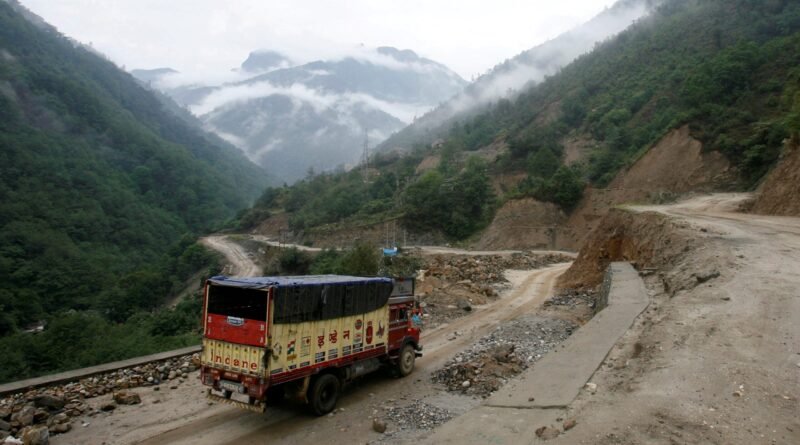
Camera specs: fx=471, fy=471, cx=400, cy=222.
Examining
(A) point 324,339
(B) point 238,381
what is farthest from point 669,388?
(B) point 238,381

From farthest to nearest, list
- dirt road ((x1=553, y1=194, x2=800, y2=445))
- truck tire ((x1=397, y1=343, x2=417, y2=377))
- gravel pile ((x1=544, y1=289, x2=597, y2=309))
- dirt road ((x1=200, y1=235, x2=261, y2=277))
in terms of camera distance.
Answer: dirt road ((x1=200, y1=235, x2=261, y2=277))
gravel pile ((x1=544, y1=289, x2=597, y2=309))
truck tire ((x1=397, y1=343, x2=417, y2=377))
dirt road ((x1=553, y1=194, x2=800, y2=445))

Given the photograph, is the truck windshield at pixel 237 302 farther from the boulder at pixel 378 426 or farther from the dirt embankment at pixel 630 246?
the dirt embankment at pixel 630 246

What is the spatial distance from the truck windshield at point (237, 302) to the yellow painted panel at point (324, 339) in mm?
700

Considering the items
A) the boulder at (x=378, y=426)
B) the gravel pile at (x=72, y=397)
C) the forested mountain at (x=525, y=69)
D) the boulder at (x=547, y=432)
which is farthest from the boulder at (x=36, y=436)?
the forested mountain at (x=525, y=69)

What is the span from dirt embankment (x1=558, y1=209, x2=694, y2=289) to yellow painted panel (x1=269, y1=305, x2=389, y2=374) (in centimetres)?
1045

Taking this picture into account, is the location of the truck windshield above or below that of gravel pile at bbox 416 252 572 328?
above

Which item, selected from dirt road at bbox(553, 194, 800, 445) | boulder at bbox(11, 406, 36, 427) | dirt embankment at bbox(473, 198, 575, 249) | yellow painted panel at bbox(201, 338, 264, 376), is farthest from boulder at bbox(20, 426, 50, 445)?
dirt embankment at bbox(473, 198, 575, 249)

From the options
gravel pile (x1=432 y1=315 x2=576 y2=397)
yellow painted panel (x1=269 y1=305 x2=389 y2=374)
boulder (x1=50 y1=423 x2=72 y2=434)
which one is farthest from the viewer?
gravel pile (x1=432 y1=315 x2=576 y2=397)

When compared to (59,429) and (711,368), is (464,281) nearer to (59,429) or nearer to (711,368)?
(711,368)

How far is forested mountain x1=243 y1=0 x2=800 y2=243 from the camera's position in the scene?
42188 millimetres

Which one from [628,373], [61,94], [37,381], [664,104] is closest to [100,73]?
[61,94]

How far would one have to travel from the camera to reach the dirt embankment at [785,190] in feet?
72.3

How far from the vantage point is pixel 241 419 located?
9352 millimetres

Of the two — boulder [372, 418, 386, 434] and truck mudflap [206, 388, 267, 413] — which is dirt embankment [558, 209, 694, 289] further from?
truck mudflap [206, 388, 267, 413]
